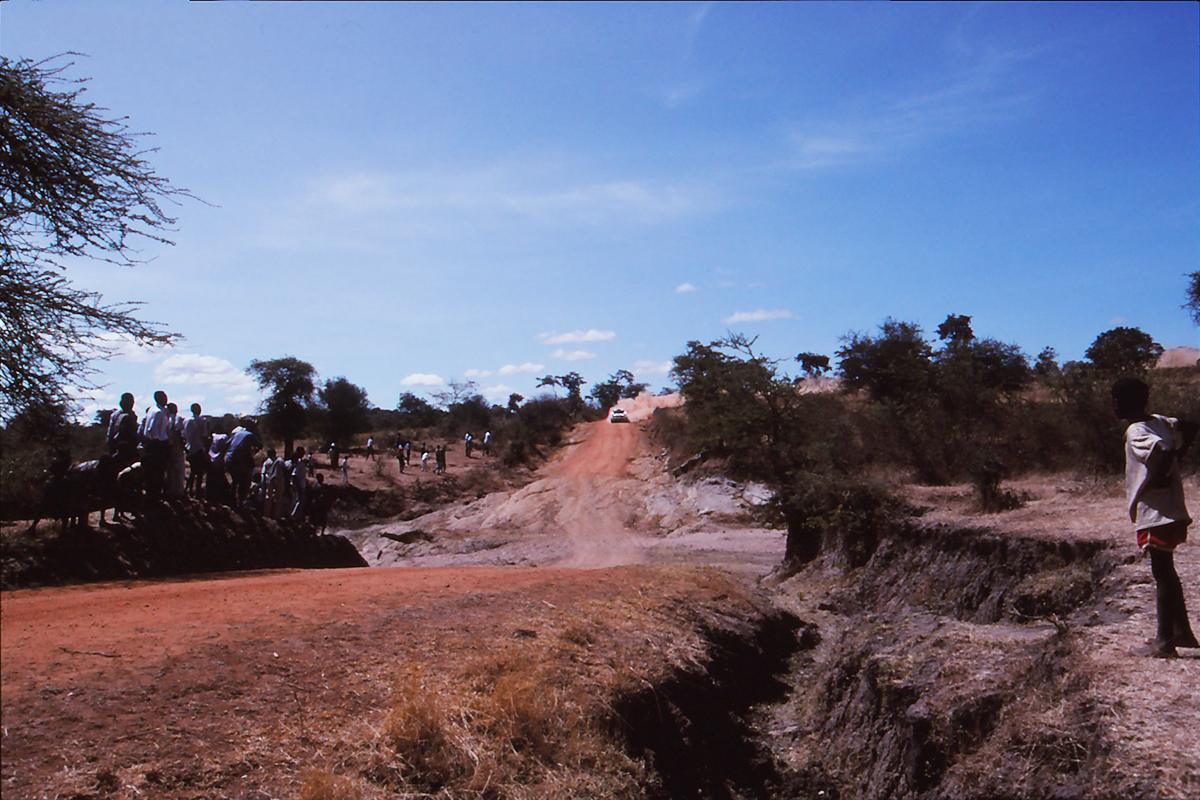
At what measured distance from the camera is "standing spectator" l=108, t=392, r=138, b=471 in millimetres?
5008

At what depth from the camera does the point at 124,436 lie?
5.02 m

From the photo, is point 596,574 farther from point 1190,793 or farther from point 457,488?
point 457,488

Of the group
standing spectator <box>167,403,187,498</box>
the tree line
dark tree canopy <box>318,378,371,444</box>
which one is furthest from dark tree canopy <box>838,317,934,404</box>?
standing spectator <box>167,403,187,498</box>

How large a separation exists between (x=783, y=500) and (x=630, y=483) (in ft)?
62.0

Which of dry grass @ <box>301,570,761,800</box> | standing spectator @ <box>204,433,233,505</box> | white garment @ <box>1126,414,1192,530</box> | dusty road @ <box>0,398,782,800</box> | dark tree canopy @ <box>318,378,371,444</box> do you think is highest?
dark tree canopy @ <box>318,378,371,444</box>

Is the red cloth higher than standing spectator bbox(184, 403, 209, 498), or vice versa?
standing spectator bbox(184, 403, 209, 498)

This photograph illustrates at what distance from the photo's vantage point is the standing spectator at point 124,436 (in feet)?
16.4

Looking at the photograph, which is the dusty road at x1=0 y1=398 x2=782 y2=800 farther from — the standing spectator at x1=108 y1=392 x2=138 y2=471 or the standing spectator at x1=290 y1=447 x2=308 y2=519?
the standing spectator at x1=290 y1=447 x2=308 y2=519

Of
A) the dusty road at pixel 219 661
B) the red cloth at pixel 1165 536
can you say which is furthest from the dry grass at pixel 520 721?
the red cloth at pixel 1165 536

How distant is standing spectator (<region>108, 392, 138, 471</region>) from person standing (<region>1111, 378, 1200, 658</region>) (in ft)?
21.2

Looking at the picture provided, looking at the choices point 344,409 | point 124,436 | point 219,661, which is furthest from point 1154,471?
point 344,409

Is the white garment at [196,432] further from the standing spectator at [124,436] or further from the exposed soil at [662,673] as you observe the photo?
the standing spectator at [124,436]

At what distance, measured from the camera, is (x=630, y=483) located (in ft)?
125

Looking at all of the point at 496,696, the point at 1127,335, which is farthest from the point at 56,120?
the point at 1127,335
